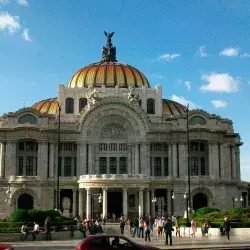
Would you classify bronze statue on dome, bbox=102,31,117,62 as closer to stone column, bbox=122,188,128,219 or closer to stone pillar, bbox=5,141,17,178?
stone pillar, bbox=5,141,17,178

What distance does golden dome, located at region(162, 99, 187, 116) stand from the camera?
9847cm

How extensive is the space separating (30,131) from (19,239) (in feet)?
130

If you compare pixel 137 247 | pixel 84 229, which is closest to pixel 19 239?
pixel 84 229

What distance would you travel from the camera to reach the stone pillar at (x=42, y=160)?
84125 mm

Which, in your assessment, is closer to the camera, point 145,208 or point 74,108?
point 145,208

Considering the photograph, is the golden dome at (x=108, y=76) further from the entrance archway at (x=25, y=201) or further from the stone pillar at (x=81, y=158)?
the entrance archway at (x=25, y=201)

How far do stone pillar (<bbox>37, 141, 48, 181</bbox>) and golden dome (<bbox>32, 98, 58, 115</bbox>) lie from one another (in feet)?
39.5

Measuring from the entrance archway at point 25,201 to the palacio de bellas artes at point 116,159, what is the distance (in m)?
0.17

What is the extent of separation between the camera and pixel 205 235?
51.1 meters

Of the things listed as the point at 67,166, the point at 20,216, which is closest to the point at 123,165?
the point at 67,166

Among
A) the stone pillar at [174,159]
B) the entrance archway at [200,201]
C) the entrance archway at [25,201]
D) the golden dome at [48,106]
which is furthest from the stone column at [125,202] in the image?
the golden dome at [48,106]

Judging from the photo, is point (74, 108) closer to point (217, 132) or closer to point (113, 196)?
point (113, 196)

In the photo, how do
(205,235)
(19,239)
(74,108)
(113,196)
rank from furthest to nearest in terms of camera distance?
(74,108) < (113,196) < (205,235) < (19,239)

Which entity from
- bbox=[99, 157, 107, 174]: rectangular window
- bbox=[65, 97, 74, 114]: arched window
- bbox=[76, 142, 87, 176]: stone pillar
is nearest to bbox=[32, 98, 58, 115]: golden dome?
bbox=[65, 97, 74, 114]: arched window
